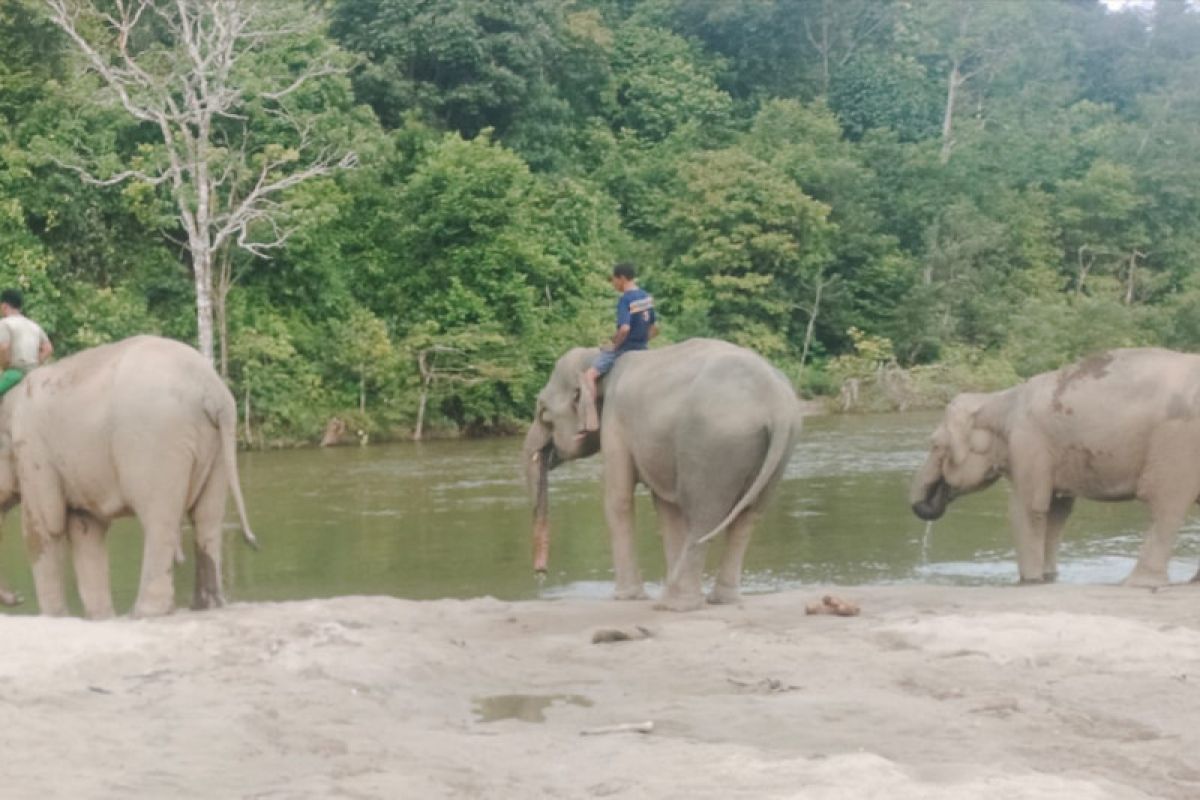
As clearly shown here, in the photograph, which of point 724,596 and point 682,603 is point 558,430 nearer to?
point 724,596

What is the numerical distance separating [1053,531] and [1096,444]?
0.99 meters

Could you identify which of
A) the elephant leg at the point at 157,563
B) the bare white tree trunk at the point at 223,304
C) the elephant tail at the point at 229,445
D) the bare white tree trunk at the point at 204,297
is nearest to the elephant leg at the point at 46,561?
the elephant leg at the point at 157,563

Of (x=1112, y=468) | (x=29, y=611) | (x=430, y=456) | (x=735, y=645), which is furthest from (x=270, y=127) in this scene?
(x=735, y=645)

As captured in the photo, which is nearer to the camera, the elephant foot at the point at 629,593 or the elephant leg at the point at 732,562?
the elephant leg at the point at 732,562

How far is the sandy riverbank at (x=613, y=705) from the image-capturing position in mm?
5406

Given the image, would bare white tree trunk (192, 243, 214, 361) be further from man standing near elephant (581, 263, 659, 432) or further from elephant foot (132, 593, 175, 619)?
elephant foot (132, 593, 175, 619)

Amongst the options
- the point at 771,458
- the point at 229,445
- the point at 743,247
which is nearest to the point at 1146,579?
the point at 771,458

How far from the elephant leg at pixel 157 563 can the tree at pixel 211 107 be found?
55.3ft

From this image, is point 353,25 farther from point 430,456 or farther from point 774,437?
point 774,437

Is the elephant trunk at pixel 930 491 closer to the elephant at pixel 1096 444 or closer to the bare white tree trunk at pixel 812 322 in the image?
the elephant at pixel 1096 444

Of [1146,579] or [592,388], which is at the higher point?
[592,388]

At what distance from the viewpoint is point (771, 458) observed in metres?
10.0

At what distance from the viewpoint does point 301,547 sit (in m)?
16.0

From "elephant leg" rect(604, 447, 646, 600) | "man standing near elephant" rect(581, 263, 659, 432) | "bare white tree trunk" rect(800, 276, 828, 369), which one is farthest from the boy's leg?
"bare white tree trunk" rect(800, 276, 828, 369)
